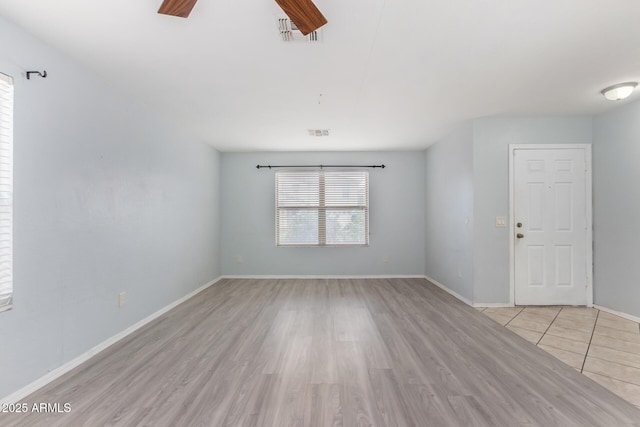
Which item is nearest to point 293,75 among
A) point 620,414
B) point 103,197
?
point 103,197

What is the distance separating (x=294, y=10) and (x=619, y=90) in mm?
3300

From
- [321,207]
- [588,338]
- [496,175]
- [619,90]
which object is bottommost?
[588,338]

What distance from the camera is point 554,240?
3.64 meters

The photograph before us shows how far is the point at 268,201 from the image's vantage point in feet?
17.8

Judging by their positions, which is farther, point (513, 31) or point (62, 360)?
point (62, 360)

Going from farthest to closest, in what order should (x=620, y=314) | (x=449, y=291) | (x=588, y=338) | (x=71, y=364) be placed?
(x=449, y=291)
(x=620, y=314)
(x=588, y=338)
(x=71, y=364)

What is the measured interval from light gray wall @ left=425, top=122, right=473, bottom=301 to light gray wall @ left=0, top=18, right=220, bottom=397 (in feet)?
12.9

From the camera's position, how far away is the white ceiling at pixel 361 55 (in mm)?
1742

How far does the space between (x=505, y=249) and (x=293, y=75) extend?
131 inches

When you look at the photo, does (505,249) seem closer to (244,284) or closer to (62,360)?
(244,284)

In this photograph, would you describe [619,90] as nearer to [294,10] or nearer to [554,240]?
[554,240]

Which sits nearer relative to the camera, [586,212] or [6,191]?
[6,191]

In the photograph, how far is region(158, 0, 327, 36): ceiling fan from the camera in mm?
1419

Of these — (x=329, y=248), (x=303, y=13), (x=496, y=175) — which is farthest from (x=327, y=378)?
(x=329, y=248)
